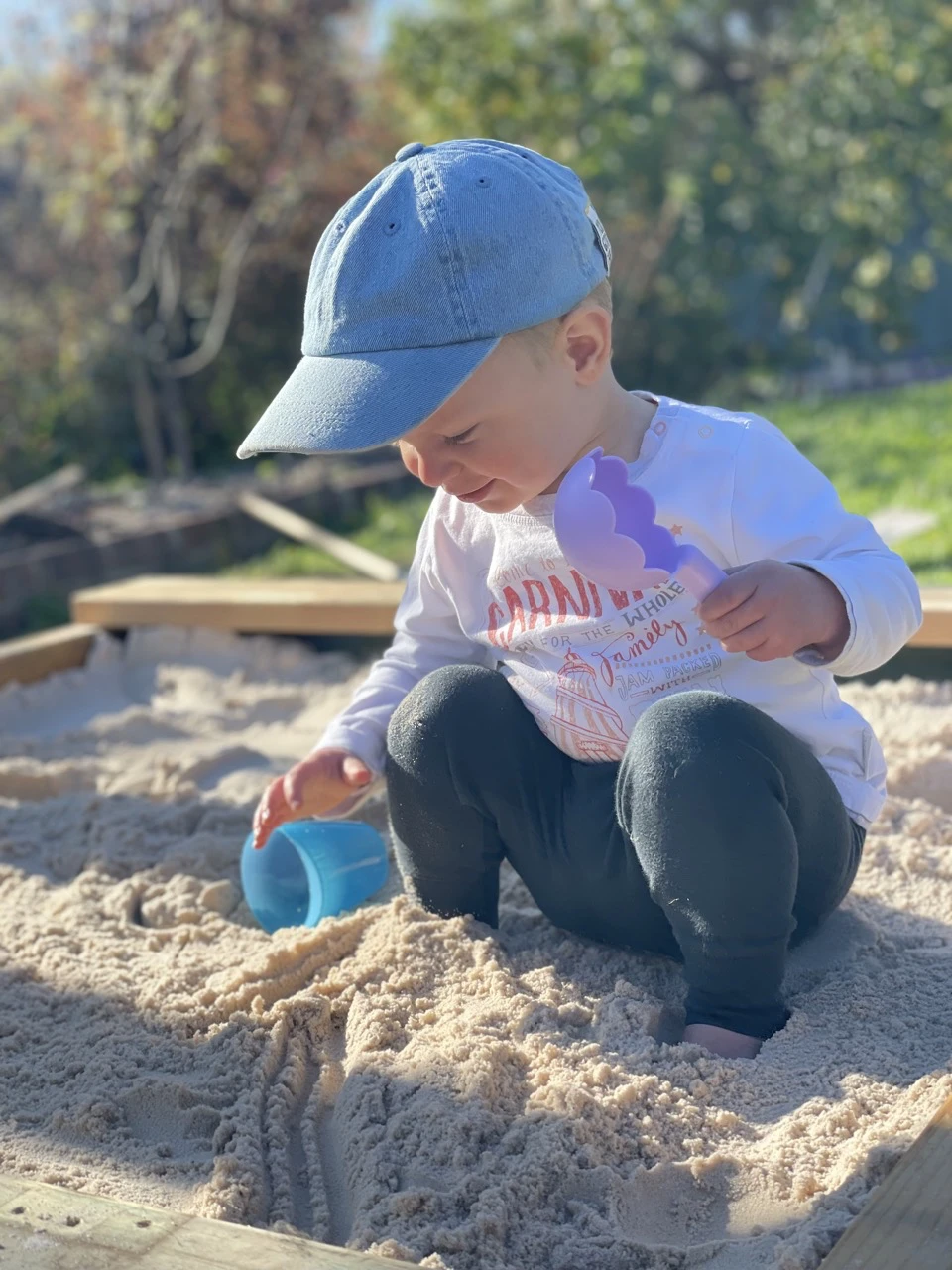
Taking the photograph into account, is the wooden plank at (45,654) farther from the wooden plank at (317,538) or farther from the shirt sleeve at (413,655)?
the shirt sleeve at (413,655)

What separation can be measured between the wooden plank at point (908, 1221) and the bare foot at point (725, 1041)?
292mm

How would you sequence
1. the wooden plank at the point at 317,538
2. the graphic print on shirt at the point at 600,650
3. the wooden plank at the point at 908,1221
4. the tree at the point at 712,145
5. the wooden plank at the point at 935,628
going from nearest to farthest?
1. the wooden plank at the point at 908,1221
2. the graphic print on shirt at the point at 600,650
3. the wooden plank at the point at 935,628
4. the wooden plank at the point at 317,538
5. the tree at the point at 712,145

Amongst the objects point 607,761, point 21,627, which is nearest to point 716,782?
point 607,761

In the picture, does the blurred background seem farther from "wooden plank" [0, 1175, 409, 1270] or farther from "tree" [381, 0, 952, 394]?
"wooden plank" [0, 1175, 409, 1270]

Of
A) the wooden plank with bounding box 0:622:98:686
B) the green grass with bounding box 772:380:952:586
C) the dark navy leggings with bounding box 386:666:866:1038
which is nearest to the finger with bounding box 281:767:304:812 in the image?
the dark navy leggings with bounding box 386:666:866:1038

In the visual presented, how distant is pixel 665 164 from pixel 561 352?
6.84 metres

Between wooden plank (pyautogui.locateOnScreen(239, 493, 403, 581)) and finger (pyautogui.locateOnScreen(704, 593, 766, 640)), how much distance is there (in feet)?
7.67

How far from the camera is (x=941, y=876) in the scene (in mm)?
1771

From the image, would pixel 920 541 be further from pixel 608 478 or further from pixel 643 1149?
pixel 643 1149

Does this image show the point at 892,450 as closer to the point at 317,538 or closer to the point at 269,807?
the point at 317,538

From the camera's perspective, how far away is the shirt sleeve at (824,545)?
1347 mm

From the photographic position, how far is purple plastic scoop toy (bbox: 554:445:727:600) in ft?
4.34

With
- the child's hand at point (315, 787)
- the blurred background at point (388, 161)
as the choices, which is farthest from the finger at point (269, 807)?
the blurred background at point (388, 161)

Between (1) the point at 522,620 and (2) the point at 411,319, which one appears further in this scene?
(1) the point at 522,620
